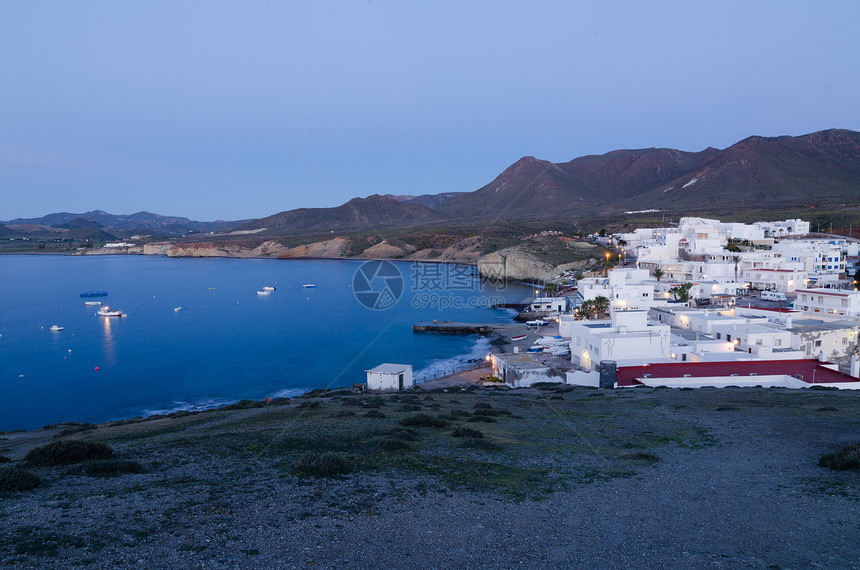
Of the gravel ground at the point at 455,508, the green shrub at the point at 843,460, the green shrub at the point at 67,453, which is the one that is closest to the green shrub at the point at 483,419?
the gravel ground at the point at 455,508

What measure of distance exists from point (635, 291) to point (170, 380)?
33212 mm

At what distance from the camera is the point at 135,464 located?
7.72 m

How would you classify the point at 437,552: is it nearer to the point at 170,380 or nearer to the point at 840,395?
the point at 840,395

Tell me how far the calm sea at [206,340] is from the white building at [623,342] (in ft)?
38.2

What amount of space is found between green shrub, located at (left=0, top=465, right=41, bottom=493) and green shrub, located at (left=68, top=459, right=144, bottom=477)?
0.62 meters

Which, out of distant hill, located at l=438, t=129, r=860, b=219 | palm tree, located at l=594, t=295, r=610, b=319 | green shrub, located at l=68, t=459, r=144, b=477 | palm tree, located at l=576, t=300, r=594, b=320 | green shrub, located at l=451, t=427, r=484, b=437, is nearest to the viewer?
green shrub, located at l=68, t=459, r=144, b=477

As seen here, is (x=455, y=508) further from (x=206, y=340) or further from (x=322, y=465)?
(x=206, y=340)

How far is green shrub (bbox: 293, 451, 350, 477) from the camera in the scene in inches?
298

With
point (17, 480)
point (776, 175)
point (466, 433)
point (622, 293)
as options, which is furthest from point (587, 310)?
point (776, 175)

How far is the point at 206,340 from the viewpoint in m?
44.7

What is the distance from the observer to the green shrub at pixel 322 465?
24.8ft

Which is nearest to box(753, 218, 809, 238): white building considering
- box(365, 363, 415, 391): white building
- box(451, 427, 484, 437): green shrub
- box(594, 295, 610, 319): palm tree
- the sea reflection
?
box(594, 295, 610, 319): palm tree

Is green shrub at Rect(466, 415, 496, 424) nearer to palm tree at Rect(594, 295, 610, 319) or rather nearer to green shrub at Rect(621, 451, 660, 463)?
green shrub at Rect(621, 451, 660, 463)

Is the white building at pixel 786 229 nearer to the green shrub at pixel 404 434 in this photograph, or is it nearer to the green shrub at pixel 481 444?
the green shrub at pixel 481 444
